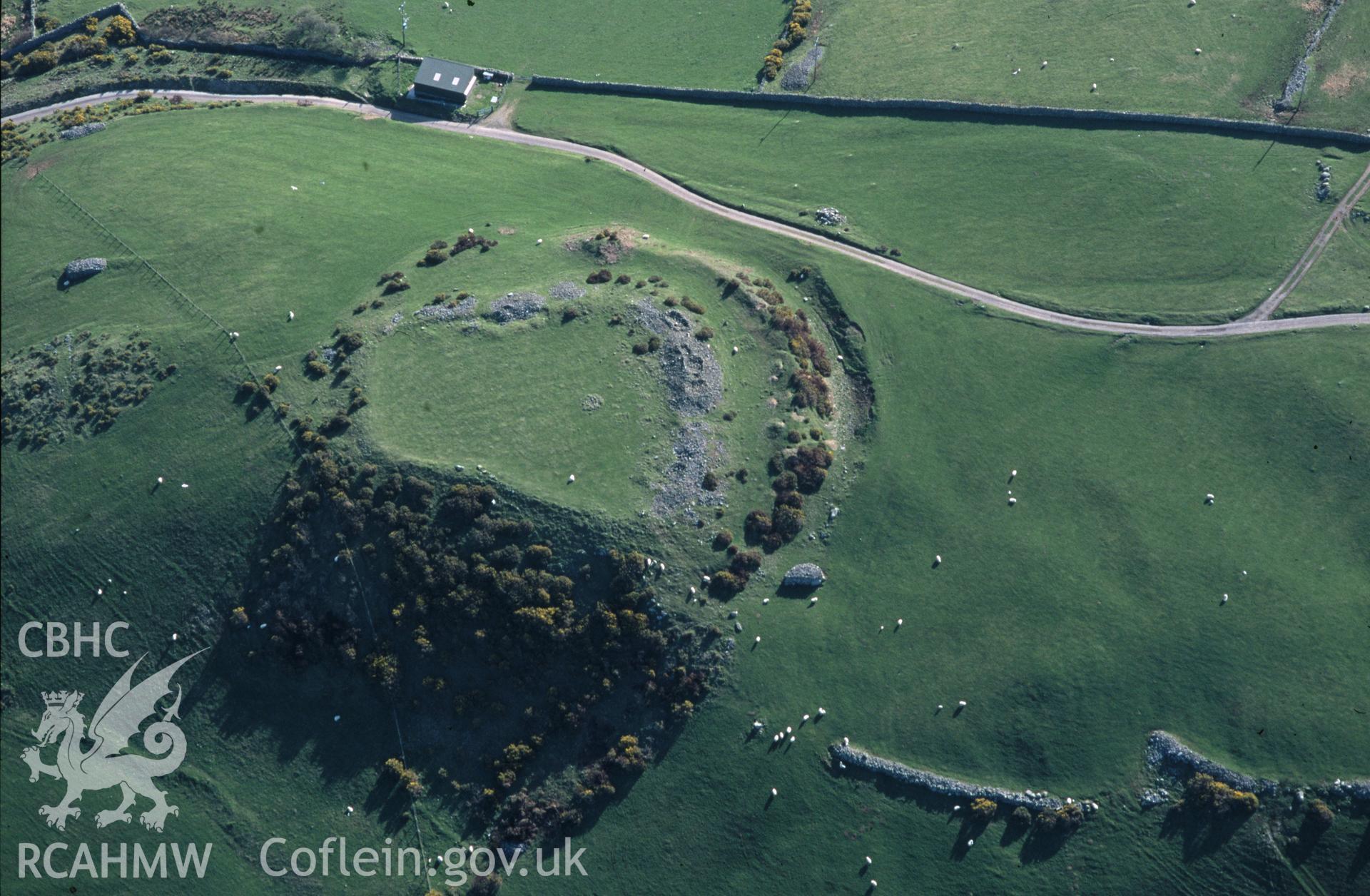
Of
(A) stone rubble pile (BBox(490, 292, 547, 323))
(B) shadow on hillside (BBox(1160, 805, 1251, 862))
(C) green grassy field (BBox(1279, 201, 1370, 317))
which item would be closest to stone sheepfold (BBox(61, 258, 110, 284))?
(A) stone rubble pile (BBox(490, 292, 547, 323))

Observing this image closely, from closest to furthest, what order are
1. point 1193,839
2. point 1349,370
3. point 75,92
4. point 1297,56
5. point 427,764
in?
Answer: point 1193,839 < point 427,764 < point 1349,370 < point 1297,56 < point 75,92

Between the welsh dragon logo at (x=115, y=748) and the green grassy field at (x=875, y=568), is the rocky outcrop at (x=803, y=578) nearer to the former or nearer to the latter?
the green grassy field at (x=875, y=568)

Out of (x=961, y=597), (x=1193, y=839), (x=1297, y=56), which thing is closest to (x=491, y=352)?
(x=961, y=597)

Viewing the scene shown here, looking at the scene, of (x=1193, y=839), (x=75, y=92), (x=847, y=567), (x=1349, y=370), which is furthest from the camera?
(x=75, y=92)

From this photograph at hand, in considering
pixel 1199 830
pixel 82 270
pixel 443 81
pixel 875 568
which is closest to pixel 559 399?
pixel 875 568

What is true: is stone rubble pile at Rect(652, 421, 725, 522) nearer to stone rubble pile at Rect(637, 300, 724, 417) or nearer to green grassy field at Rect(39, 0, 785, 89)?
stone rubble pile at Rect(637, 300, 724, 417)

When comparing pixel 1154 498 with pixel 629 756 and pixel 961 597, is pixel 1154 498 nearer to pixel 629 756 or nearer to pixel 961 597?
pixel 961 597
